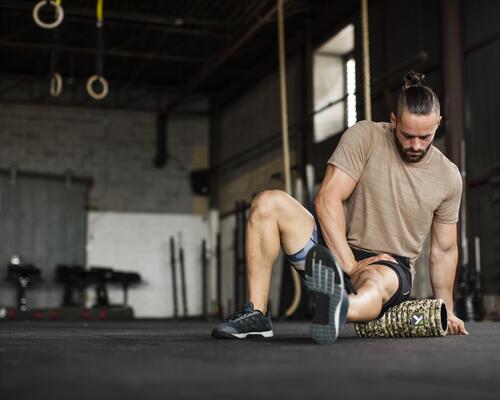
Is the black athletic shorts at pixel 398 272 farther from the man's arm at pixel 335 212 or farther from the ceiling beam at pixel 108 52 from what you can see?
the ceiling beam at pixel 108 52

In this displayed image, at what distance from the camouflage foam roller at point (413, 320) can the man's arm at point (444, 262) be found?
0.21 m

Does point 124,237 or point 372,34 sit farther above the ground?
point 372,34

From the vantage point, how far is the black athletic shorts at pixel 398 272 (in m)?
2.59

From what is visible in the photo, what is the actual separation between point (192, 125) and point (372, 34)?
17.1ft

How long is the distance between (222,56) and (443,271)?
7865 mm

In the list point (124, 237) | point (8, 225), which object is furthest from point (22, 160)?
point (124, 237)

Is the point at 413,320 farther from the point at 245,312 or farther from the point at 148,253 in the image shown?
the point at 148,253

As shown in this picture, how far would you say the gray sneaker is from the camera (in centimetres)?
264

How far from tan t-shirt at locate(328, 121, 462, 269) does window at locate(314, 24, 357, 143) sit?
690 cm

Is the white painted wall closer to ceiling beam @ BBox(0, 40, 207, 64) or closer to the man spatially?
ceiling beam @ BBox(0, 40, 207, 64)

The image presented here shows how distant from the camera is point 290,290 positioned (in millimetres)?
9477

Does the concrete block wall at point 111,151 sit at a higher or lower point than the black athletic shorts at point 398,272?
higher

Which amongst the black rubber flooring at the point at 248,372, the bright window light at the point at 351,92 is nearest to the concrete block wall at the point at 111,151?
the bright window light at the point at 351,92

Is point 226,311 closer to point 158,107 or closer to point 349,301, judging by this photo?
point 158,107
